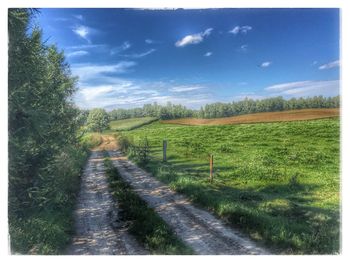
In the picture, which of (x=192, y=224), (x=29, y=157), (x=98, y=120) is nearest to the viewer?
(x=29, y=157)

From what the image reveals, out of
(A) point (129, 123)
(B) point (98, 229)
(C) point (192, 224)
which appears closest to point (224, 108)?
(A) point (129, 123)

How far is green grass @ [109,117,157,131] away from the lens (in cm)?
1145

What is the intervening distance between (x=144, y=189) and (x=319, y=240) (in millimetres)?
6352

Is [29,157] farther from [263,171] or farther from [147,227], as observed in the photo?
[263,171]

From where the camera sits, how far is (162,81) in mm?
10672

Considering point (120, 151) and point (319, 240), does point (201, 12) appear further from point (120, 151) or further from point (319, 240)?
point (319, 240)

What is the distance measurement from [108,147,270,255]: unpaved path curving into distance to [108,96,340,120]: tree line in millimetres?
2009

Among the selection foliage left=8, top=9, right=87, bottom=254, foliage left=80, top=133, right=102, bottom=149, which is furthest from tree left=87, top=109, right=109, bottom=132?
foliage left=8, top=9, right=87, bottom=254

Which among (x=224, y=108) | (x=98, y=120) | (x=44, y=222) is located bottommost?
(x=44, y=222)

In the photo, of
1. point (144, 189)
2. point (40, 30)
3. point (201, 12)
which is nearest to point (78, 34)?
point (40, 30)

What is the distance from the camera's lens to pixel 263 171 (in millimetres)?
11445

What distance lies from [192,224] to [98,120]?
4590mm

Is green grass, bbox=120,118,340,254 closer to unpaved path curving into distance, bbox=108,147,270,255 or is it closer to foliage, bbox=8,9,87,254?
unpaved path curving into distance, bbox=108,147,270,255

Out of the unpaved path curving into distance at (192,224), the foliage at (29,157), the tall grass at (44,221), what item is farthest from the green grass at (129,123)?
the tall grass at (44,221)
